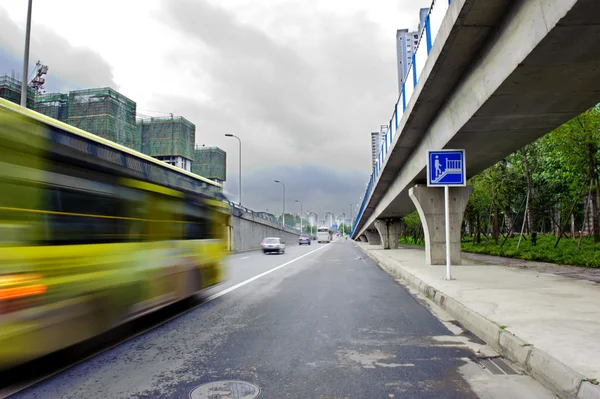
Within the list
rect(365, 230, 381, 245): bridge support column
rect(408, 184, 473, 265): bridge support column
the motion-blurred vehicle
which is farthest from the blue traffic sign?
rect(365, 230, 381, 245): bridge support column

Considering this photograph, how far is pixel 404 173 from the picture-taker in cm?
1941

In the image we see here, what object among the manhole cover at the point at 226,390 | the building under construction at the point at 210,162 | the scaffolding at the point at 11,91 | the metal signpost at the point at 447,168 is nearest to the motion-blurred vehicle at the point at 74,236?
the manhole cover at the point at 226,390

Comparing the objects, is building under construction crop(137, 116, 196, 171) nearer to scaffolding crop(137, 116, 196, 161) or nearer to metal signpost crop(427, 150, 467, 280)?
scaffolding crop(137, 116, 196, 161)

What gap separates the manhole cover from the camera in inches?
150

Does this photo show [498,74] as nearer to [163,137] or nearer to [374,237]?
[163,137]

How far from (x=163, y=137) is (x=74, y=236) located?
31.6 meters

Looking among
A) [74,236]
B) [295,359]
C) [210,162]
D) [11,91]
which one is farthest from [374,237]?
[74,236]

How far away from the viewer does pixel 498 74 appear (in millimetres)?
7828

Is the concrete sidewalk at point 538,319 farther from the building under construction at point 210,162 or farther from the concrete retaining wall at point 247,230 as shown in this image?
the building under construction at point 210,162

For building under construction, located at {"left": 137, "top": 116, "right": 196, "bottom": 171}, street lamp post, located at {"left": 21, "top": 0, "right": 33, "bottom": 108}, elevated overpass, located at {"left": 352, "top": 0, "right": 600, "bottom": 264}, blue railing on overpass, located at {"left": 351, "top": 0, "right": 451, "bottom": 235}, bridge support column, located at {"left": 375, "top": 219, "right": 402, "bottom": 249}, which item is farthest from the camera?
bridge support column, located at {"left": 375, "top": 219, "right": 402, "bottom": 249}

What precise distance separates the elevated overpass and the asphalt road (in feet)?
15.7

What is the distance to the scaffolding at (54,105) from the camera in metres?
18.5

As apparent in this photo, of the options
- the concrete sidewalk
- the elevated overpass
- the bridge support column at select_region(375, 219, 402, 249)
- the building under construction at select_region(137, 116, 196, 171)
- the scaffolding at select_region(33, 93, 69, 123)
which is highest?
the building under construction at select_region(137, 116, 196, 171)

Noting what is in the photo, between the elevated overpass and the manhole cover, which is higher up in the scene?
the elevated overpass
